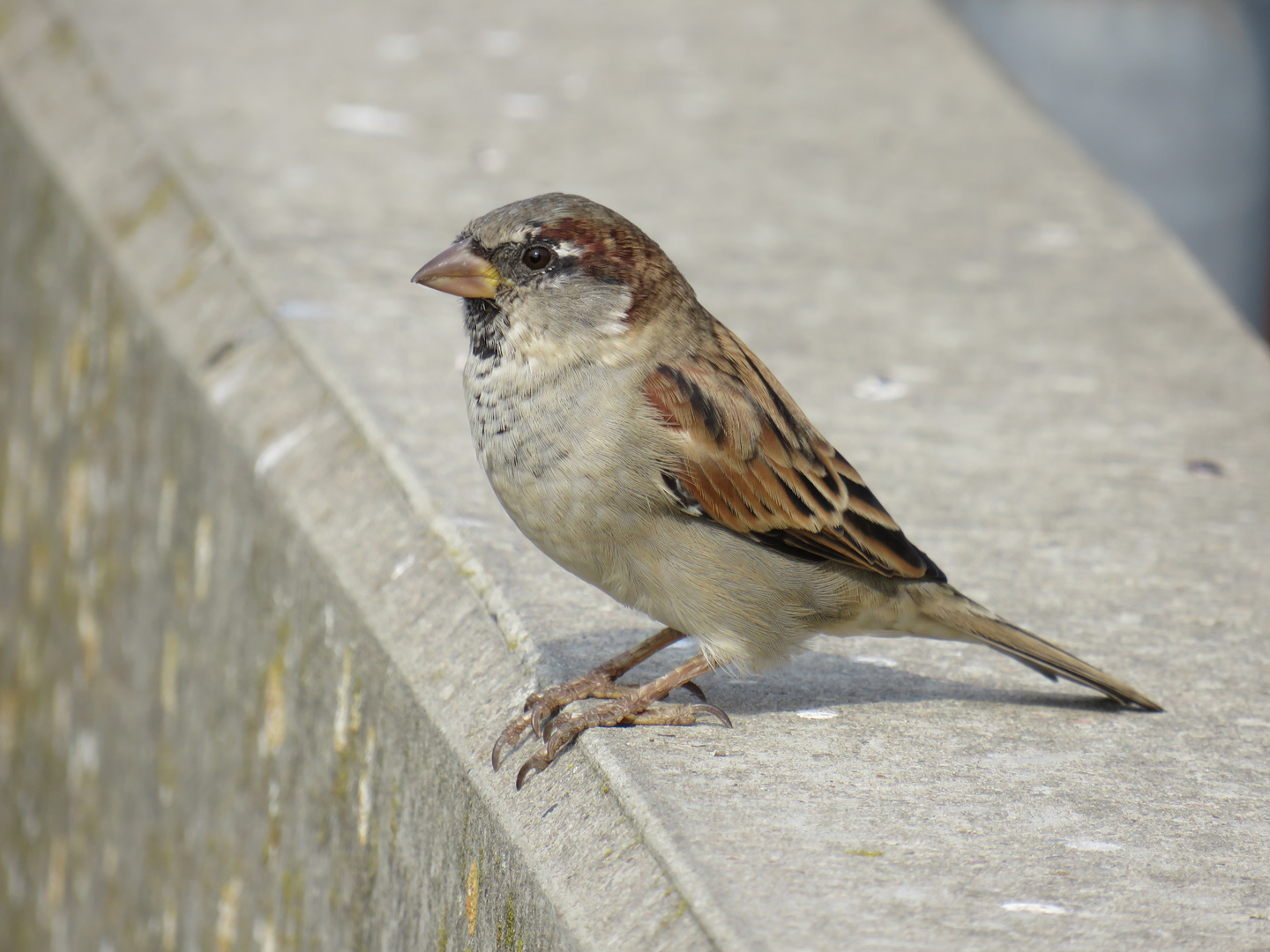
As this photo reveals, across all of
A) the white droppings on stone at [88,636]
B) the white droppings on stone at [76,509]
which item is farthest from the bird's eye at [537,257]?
the white droppings on stone at [76,509]

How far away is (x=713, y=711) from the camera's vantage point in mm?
2668

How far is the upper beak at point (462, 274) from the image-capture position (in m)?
2.66

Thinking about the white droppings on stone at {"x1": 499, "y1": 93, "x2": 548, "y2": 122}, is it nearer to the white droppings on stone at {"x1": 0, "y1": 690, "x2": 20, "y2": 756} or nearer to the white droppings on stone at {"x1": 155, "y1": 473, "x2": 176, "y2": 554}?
the white droppings on stone at {"x1": 155, "y1": 473, "x2": 176, "y2": 554}

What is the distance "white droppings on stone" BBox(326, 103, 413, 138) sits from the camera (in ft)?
19.8

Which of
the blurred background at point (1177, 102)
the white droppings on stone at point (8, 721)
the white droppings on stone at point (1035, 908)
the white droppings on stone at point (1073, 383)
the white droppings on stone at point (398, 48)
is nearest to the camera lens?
the white droppings on stone at point (1035, 908)

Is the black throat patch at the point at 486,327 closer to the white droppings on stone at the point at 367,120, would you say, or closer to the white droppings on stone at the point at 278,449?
the white droppings on stone at the point at 278,449

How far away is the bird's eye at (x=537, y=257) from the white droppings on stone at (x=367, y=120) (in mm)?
3536

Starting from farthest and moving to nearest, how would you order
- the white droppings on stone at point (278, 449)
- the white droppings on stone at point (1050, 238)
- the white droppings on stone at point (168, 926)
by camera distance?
the white droppings on stone at point (1050, 238) → the white droppings on stone at point (168, 926) → the white droppings on stone at point (278, 449)

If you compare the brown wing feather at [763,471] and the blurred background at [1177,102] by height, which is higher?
the brown wing feather at [763,471]

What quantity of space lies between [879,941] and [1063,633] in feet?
4.44

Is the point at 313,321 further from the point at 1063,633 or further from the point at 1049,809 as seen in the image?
the point at 1049,809

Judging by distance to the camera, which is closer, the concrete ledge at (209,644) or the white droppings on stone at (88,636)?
the concrete ledge at (209,644)

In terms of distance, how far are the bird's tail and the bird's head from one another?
0.71 metres

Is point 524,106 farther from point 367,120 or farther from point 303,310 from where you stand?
point 303,310
